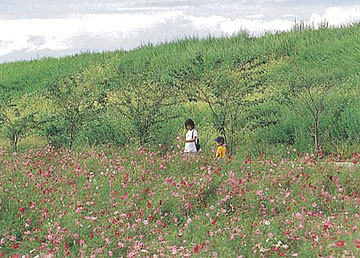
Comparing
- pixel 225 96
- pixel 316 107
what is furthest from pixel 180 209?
pixel 316 107

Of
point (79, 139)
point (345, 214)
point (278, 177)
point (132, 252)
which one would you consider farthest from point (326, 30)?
point (132, 252)

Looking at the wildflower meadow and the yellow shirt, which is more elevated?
the yellow shirt

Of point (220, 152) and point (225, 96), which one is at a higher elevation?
point (225, 96)

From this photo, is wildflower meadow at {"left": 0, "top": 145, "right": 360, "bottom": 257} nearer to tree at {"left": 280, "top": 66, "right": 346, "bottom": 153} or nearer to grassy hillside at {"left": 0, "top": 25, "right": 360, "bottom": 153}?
tree at {"left": 280, "top": 66, "right": 346, "bottom": 153}

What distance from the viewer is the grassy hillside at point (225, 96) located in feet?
37.6

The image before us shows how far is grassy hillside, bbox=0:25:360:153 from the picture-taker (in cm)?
1146

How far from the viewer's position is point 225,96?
11391mm

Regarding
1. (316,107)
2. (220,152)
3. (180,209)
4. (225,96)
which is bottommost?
(180,209)

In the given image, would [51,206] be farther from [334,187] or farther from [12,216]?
[334,187]

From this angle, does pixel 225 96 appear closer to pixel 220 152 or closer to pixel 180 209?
pixel 220 152

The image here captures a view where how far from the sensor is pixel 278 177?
7863 mm

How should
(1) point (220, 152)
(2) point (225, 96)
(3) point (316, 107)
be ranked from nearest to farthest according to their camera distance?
(1) point (220, 152)
(3) point (316, 107)
(2) point (225, 96)

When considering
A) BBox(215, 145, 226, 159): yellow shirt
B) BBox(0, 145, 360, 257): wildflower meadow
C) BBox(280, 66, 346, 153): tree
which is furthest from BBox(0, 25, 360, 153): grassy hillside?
BBox(0, 145, 360, 257): wildflower meadow

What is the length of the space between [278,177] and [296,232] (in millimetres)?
2283
